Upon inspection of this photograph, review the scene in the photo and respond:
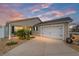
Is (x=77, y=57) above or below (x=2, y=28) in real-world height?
below

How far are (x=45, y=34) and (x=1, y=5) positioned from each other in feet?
5.17

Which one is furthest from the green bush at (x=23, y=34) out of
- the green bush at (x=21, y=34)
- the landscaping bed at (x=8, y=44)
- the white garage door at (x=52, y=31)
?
the white garage door at (x=52, y=31)

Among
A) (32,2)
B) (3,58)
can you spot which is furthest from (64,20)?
(3,58)

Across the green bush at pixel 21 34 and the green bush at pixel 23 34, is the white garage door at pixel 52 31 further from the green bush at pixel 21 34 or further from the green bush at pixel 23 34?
the green bush at pixel 21 34

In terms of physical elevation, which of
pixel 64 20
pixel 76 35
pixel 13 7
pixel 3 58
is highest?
pixel 13 7

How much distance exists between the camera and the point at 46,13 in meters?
6.44

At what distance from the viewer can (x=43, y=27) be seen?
652 centimetres

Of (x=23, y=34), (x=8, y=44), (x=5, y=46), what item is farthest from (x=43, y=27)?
(x=5, y=46)

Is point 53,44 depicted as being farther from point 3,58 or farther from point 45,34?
point 3,58

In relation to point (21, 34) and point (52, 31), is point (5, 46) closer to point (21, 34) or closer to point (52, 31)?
point (21, 34)

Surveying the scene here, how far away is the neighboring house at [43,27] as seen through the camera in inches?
254

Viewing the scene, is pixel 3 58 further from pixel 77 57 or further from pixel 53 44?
pixel 77 57

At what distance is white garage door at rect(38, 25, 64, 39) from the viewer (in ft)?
21.3

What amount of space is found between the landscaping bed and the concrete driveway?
0.10 meters
